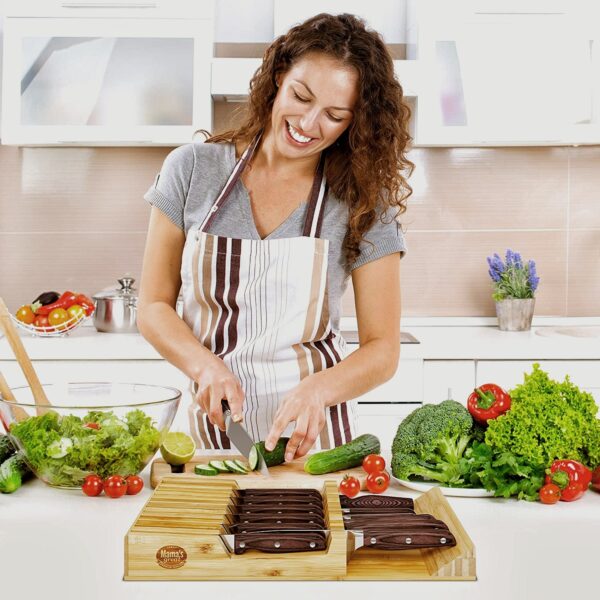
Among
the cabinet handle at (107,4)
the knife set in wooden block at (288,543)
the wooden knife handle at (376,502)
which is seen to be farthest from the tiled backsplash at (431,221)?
the knife set in wooden block at (288,543)

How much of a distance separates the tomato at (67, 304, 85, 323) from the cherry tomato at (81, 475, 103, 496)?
1883 millimetres

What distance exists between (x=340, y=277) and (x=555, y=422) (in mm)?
709

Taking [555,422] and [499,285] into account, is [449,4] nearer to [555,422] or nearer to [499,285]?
[499,285]

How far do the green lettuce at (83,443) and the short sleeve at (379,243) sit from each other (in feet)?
2.31

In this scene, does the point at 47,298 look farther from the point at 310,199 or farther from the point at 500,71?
the point at 500,71

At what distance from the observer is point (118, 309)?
3.32 m

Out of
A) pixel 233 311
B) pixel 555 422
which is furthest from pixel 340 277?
pixel 555 422

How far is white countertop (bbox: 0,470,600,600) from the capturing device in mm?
1073

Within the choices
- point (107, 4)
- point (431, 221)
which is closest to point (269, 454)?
point (107, 4)

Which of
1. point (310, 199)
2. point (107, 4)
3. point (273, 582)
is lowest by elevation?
point (273, 582)

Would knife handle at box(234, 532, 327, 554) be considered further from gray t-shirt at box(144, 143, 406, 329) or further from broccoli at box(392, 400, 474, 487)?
gray t-shirt at box(144, 143, 406, 329)

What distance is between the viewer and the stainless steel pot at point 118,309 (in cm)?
332

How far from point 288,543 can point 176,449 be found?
0.47 m

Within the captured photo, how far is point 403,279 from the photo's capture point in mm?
3740
